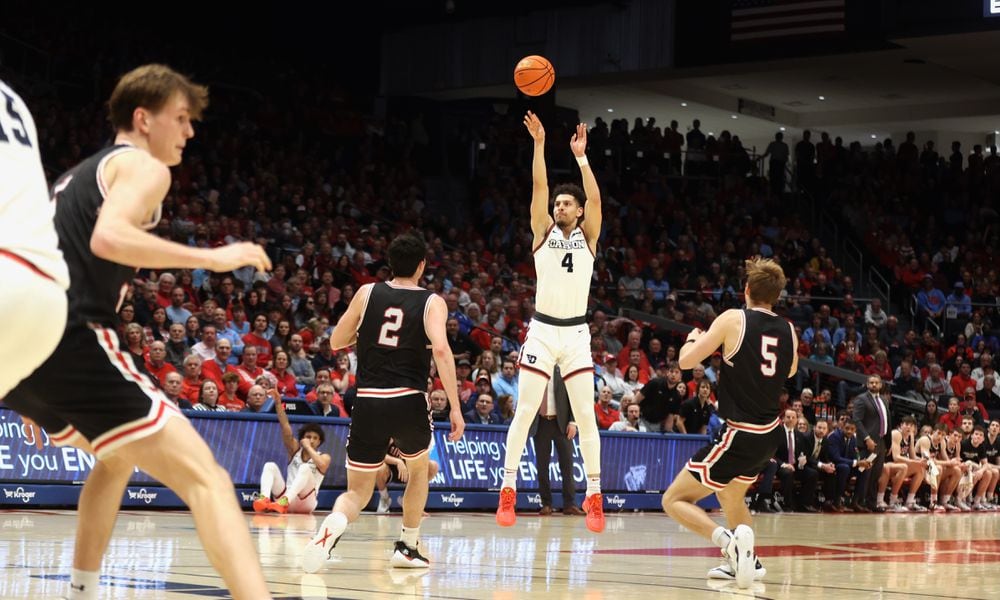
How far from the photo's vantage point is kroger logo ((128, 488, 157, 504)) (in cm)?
1307

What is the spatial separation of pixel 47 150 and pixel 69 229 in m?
16.4

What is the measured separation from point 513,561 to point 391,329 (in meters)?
1.91

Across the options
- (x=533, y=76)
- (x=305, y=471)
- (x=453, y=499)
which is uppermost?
(x=533, y=76)

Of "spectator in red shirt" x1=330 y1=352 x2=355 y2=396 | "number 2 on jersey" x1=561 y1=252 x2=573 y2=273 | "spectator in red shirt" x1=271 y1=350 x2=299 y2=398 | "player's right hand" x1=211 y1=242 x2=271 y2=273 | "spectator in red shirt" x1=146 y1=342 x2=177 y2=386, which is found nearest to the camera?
"player's right hand" x1=211 y1=242 x2=271 y2=273

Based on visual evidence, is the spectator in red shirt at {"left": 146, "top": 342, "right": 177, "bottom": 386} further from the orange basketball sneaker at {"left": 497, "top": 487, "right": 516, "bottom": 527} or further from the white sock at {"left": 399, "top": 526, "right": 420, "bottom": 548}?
the white sock at {"left": 399, "top": 526, "right": 420, "bottom": 548}

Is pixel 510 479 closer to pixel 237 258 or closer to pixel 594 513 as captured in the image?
pixel 594 513

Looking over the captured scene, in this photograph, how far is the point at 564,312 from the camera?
994 cm

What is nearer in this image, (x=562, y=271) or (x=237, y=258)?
(x=237, y=258)

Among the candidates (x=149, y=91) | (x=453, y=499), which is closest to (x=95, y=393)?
(x=149, y=91)

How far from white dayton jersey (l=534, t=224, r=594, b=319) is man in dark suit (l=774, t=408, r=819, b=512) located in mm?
9647

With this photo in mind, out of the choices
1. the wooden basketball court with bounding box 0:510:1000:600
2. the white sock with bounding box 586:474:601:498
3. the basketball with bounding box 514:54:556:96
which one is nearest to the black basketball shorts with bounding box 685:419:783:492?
the wooden basketball court with bounding box 0:510:1000:600

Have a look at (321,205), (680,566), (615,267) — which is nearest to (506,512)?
(680,566)

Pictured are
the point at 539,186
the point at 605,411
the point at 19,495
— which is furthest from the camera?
the point at 605,411

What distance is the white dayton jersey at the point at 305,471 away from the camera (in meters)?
13.5
